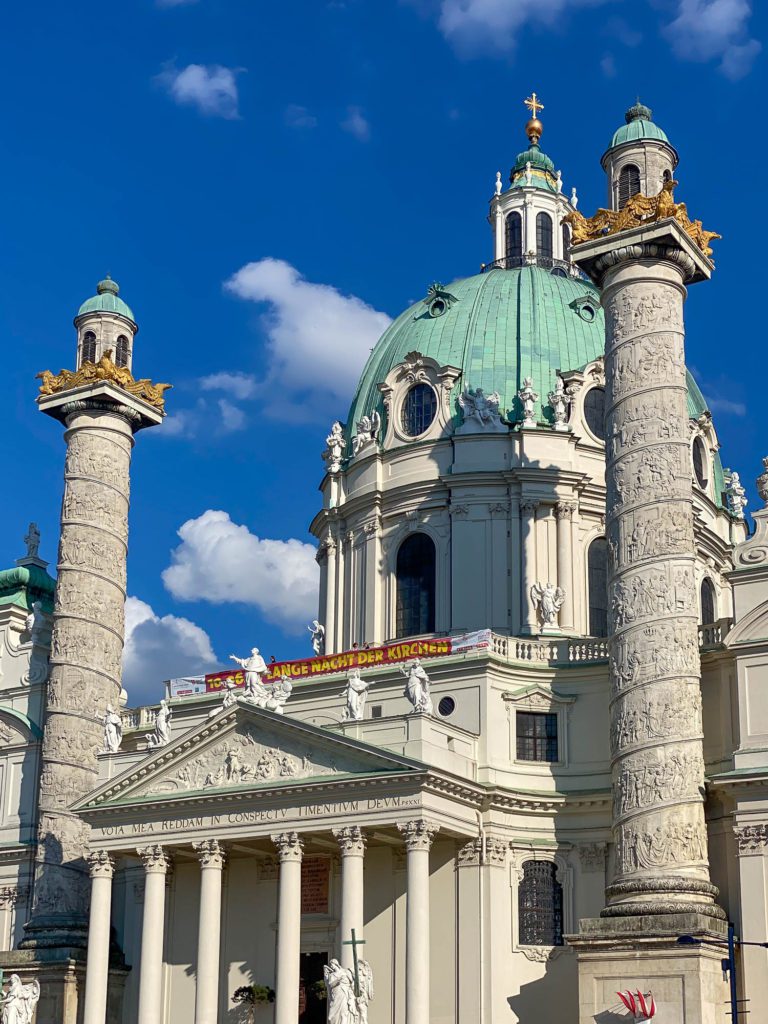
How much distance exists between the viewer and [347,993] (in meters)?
38.1

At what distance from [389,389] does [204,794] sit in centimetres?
1844

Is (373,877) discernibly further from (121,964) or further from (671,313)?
(671,313)

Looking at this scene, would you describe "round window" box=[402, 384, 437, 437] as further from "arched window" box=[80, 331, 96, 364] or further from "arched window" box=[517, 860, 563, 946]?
"arched window" box=[517, 860, 563, 946]

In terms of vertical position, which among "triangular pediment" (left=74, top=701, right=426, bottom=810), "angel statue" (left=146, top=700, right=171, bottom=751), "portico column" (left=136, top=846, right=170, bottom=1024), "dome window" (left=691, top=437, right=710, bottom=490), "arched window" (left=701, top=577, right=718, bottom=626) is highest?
"dome window" (left=691, top=437, right=710, bottom=490)

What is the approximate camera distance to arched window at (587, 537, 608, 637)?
52.8 metres

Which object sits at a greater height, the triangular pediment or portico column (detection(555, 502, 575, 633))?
portico column (detection(555, 502, 575, 633))

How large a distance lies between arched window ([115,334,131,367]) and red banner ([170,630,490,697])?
10999 mm

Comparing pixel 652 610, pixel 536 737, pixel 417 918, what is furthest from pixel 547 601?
pixel 417 918

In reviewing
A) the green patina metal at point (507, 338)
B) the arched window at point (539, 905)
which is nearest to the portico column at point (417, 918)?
the arched window at point (539, 905)

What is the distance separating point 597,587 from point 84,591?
16.9 m

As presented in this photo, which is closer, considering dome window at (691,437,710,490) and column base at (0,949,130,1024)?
column base at (0,949,130,1024)

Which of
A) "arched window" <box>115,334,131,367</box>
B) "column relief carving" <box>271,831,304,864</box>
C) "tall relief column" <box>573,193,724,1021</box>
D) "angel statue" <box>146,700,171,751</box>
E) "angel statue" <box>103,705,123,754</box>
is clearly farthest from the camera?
"arched window" <box>115,334,131,367</box>

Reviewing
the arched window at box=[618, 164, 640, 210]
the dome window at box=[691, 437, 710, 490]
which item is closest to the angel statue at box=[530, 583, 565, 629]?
the dome window at box=[691, 437, 710, 490]

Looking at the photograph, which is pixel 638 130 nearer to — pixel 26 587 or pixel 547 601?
pixel 547 601
